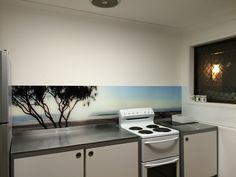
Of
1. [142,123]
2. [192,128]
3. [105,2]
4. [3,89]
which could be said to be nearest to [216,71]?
[192,128]

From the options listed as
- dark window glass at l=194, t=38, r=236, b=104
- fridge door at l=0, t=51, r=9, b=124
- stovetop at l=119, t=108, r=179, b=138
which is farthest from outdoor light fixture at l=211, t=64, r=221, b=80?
Answer: fridge door at l=0, t=51, r=9, b=124

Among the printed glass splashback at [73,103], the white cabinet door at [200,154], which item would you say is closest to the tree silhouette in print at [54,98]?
the printed glass splashback at [73,103]

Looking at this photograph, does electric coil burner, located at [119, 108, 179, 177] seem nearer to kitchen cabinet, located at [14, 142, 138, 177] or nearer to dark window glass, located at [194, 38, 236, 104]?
kitchen cabinet, located at [14, 142, 138, 177]

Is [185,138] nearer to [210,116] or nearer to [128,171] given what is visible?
[210,116]

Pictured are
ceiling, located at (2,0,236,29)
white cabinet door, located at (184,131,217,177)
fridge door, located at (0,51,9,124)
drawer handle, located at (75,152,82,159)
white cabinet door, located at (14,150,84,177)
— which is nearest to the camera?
fridge door, located at (0,51,9,124)

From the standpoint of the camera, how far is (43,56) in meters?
2.07

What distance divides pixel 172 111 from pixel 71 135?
5.27ft

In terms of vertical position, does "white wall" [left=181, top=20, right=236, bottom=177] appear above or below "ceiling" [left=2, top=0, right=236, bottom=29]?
below

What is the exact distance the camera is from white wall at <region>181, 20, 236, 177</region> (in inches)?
89.5

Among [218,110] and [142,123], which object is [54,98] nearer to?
[142,123]

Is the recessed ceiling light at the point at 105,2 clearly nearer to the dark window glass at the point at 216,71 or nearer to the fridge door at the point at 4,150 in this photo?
the fridge door at the point at 4,150

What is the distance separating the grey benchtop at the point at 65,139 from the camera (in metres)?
1.56

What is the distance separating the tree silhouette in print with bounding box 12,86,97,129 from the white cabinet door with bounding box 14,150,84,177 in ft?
1.94

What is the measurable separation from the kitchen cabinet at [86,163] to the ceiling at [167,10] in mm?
1467
